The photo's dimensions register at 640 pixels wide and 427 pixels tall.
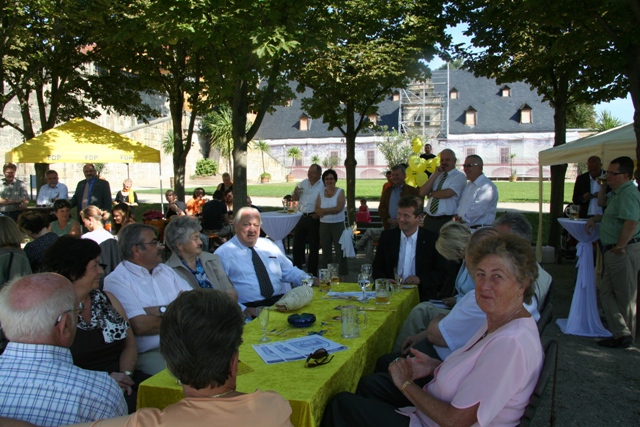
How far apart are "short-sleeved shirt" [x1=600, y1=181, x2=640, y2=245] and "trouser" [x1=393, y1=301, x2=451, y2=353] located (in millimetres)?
2597

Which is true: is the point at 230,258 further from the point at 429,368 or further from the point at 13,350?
the point at 13,350

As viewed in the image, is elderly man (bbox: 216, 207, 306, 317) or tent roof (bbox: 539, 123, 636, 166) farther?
tent roof (bbox: 539, 123, 636, 166)

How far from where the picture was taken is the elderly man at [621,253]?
17.0 ft

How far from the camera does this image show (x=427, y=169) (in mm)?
10023

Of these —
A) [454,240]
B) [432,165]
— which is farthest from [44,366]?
[432,165]

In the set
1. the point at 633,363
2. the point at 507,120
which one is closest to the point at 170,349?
the point at 633,363

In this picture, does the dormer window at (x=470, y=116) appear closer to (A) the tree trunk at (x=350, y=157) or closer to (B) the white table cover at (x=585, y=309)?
(A) the tree trunk at (x=350, y=157)

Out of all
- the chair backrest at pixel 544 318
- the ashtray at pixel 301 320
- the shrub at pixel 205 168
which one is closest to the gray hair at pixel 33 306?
the ashtray at pixel 301 320

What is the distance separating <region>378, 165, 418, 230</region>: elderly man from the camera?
8656 millimetres

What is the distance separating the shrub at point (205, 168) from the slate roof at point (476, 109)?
13.6 metres

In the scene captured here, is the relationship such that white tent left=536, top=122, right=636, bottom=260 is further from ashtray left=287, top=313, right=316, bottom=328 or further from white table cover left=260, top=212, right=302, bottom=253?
ashtray left=287, top=313, right=316, bottom=328

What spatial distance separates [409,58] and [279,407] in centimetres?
1137

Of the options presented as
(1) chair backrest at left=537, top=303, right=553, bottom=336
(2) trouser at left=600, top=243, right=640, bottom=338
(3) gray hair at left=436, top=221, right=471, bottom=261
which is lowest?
(2) trouser at left=600, top=243, right=640, bottom=338

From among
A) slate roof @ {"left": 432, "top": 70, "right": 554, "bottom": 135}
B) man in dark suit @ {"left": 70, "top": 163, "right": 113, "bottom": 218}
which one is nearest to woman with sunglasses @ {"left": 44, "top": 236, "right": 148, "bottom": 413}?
man in dark suit @ {"left": 70, "top": 163, "right": 113, "bottom": 218}
